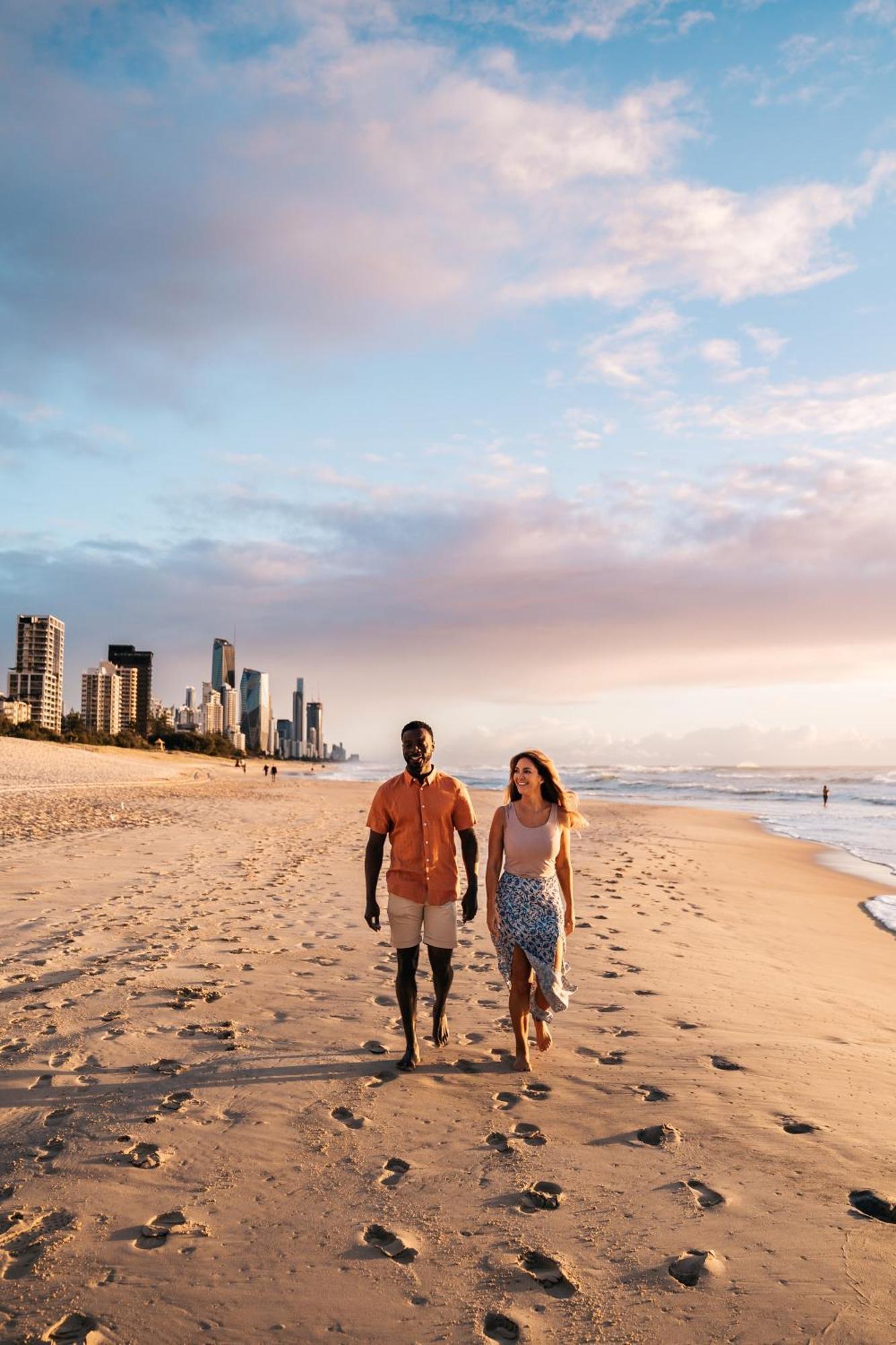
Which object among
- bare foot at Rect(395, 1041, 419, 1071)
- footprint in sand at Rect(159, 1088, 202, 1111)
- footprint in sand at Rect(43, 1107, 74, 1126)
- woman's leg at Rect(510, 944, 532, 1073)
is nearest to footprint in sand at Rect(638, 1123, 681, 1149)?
woman's leg at Rect(510, 944, 532, 1073)

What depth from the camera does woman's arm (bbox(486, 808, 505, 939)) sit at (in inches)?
223

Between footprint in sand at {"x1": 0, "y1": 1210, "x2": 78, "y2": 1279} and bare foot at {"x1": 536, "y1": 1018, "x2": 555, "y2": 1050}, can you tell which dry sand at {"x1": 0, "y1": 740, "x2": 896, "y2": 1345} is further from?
bare foot at {"x1": 536, "y1": 1018, "x2": 555, "y2": 1050}

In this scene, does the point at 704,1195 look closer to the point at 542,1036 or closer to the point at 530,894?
the point at 542,1036

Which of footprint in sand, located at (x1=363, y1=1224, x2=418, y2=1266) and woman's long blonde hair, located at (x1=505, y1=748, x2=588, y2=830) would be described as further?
woman's long blonde hair, located at (x1=505, y1=748, x2=588, y2=830)

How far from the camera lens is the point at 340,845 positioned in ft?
62.0

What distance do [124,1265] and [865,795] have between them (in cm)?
5879

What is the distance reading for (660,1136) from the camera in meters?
4.55

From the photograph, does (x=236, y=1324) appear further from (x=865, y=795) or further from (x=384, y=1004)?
(x=865, y=795)

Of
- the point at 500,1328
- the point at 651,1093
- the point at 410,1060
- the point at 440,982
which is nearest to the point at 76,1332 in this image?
the point at 500,1328

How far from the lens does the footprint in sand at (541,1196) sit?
3.82 metres

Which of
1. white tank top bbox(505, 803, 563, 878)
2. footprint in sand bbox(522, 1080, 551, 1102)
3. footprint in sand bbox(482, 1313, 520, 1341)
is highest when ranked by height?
white tank top bbox(505, 803, 563, 878)

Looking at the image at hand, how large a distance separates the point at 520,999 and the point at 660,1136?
4.14ft

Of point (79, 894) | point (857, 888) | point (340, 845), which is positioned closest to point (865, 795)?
point (857, 888)

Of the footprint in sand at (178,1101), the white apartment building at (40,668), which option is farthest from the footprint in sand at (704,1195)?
the white apartment building at (40,668)
